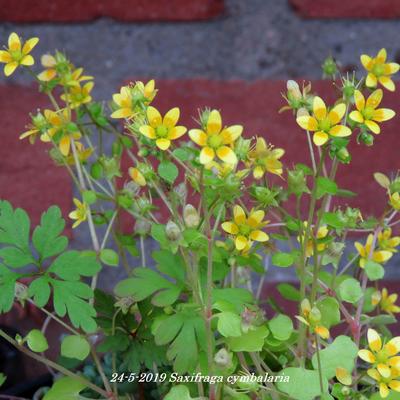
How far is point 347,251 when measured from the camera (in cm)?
74

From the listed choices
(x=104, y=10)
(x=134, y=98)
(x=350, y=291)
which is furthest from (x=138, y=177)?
(x=104, y=10)

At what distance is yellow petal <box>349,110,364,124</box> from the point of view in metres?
0.44

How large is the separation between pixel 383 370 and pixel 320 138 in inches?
6.1

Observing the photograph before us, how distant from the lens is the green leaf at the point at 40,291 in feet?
1.55

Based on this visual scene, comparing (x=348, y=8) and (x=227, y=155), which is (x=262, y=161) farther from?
(x=348, y=8)

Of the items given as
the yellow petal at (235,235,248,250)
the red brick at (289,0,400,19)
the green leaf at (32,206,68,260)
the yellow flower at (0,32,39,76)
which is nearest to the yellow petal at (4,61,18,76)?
the yellow flower at (0,32,39,76)

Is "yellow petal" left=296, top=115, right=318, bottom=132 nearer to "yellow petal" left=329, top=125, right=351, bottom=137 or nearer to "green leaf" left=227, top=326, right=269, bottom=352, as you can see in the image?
"yellow petal" left=329, top=125, right=351, bottom=137

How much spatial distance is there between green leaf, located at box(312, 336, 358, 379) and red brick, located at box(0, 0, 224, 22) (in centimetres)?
37

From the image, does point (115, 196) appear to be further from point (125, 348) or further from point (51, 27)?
point (51, 27)

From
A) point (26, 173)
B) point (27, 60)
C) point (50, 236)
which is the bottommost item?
point (26, 173)

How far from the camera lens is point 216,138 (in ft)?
Result: 1.32

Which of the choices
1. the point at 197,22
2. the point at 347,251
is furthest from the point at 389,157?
the point at 197,22

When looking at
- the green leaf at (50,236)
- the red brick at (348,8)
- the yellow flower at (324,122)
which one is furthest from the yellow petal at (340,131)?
the red brick at (348,8)

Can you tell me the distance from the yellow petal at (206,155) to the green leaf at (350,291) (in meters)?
0.16
